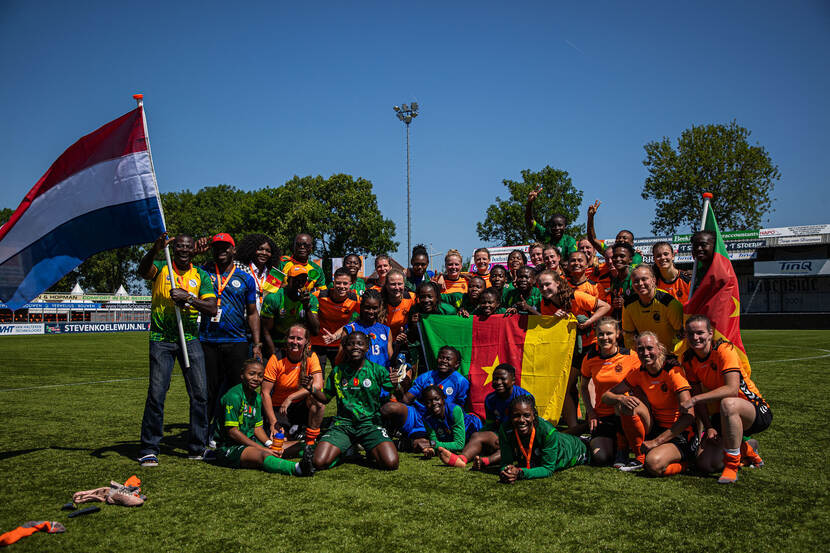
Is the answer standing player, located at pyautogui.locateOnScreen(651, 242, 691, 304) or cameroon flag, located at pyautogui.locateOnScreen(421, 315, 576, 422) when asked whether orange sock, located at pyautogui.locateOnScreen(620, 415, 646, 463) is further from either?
standing player, located at pyautogui.locateOnScreen(651, 242, 691, 304)

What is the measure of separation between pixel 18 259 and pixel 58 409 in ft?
14.1

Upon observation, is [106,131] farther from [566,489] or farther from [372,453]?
[566,489]

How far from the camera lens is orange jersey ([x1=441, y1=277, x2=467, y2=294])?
25.3 feet

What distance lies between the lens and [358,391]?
5742 millimetres

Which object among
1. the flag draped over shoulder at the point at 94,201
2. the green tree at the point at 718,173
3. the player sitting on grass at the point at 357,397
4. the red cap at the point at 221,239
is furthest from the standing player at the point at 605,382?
the green tree at the point at 718,173

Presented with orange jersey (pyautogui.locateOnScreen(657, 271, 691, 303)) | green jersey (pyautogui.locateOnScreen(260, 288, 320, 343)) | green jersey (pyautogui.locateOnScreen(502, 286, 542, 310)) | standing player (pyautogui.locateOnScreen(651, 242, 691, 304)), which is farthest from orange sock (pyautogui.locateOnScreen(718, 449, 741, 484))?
green jersey (pyautogui.locateOnScreen(260, 288, 320, 343))

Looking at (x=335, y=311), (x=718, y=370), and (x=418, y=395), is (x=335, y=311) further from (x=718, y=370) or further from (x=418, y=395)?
(x=718, y=370)

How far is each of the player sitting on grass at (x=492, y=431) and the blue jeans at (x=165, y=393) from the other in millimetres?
2434

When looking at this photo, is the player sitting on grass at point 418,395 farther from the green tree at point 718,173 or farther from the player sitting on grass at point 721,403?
the green tree at point 718,173

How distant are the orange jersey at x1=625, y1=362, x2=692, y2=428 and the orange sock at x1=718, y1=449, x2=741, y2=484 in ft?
1.71

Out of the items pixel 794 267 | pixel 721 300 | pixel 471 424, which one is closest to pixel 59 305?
pixel 471 424

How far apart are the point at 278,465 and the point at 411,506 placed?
5.09 ft

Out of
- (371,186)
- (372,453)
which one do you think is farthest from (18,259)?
(371,186)

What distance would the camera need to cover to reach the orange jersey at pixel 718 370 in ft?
16.3
